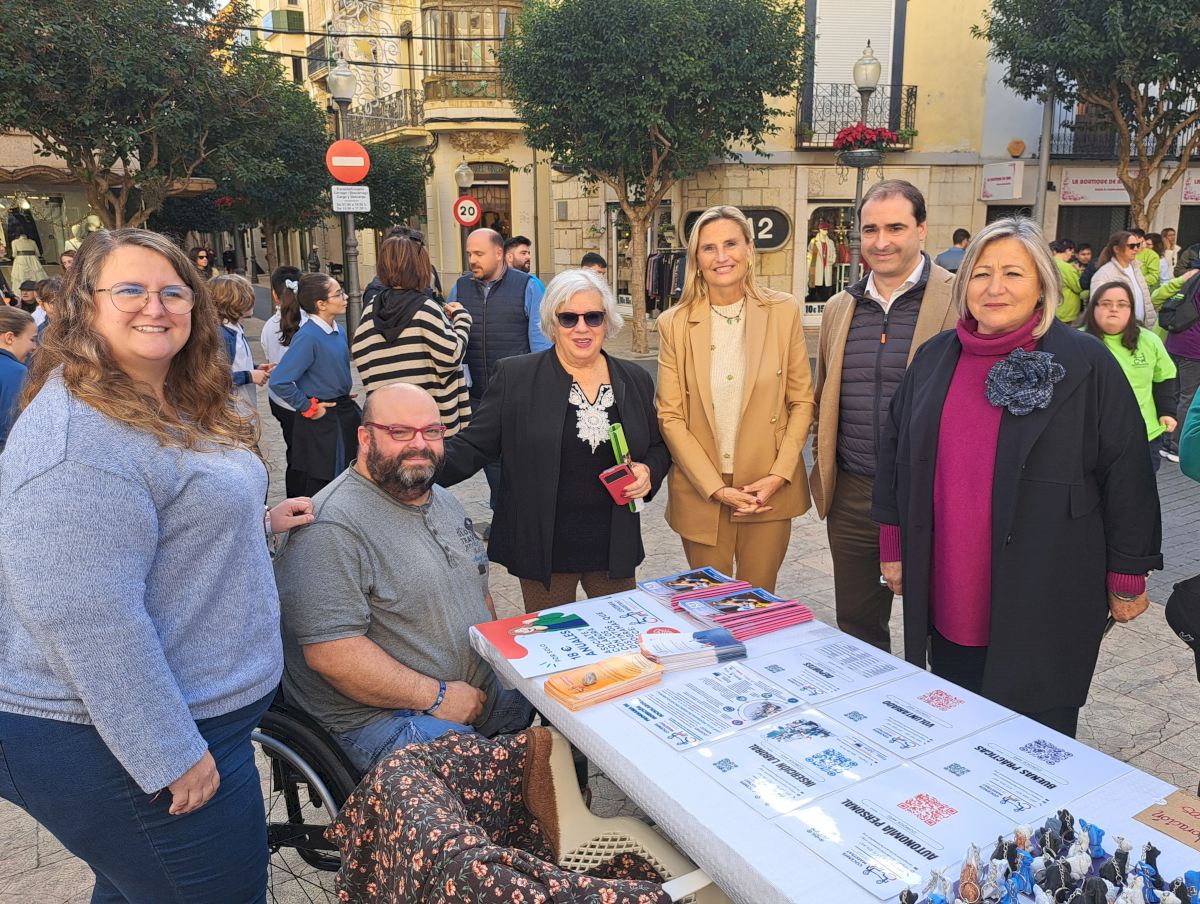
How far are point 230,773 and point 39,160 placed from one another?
1941 centimetres

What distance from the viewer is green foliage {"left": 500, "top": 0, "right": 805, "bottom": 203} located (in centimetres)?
1370

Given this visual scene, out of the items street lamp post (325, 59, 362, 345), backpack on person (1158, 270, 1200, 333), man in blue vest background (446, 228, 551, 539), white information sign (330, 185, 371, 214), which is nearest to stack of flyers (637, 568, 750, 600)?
man in blue vest background (446, 228, 551, 539)

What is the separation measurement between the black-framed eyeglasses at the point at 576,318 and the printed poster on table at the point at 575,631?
3.21 feet

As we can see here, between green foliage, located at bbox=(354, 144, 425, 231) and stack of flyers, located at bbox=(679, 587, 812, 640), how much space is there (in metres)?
23.2

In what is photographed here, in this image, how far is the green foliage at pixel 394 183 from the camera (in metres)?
24.0

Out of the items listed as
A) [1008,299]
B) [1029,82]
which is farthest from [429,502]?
[1029,82]

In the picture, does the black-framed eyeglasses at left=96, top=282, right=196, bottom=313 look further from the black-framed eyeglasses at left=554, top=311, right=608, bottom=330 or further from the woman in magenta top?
the woman in magenta top

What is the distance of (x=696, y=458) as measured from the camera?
10.8 ft

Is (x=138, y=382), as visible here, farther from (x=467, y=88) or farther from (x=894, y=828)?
(x=467, y=88)

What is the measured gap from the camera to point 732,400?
3342 millimetres

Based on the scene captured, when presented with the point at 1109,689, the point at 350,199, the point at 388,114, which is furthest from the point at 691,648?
the point at 388,114

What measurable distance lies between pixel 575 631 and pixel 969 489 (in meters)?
1.20

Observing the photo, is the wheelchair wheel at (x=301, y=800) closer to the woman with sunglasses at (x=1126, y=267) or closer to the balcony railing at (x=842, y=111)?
the woman with sunglasses at (x=1126, y=267)

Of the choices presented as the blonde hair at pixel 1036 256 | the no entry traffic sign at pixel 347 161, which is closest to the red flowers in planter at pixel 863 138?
the no entry traffic sign at pixel 347 161
